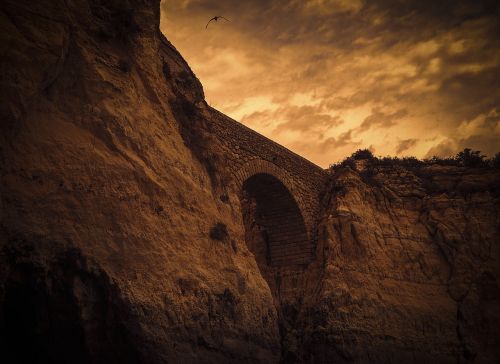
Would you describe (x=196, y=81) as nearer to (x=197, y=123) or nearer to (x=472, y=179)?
(x=197, y=123)

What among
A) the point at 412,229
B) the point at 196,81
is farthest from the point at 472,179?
the point at 196,81

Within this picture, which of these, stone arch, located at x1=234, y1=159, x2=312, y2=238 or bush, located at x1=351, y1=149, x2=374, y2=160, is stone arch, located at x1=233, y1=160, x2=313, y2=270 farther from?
bush, located at x1=351, y1=149, x2=374, y2=160

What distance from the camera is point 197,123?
36.4ft

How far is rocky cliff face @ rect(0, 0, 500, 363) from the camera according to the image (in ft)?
22.6

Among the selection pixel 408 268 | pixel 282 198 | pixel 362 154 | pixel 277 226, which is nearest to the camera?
pixel 282 198

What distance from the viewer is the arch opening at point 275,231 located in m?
14.6

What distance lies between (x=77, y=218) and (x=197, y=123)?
431cm

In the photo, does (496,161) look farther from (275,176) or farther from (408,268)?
(275,176)

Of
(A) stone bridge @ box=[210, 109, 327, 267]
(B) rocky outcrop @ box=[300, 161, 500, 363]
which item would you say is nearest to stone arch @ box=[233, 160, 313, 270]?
(A) stone bridge @ box=[210, 109, 327, 267]

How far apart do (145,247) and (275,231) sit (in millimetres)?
7131

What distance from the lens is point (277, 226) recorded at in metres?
14.9

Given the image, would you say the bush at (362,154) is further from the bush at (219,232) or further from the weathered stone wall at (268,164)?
the bush at (219,232)

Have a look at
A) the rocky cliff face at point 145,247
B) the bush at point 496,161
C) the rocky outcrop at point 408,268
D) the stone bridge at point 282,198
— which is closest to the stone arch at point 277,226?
the stone bridge at point 282,198

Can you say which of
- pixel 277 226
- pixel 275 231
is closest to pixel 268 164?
pixel 277 226
